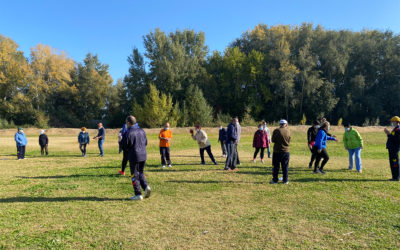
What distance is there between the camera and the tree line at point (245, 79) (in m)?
40.8

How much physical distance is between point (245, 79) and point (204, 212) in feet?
135

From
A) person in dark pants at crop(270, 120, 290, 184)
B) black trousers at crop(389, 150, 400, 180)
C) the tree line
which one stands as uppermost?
the tree line

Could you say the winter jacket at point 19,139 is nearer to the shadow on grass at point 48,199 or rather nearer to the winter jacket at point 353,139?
the shadow on grass at point 48,199

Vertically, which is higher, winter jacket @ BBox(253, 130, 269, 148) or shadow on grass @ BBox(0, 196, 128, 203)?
winter jacket @ BBox(253, 130, 269, 148)

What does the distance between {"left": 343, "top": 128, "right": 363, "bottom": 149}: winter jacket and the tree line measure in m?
29.6

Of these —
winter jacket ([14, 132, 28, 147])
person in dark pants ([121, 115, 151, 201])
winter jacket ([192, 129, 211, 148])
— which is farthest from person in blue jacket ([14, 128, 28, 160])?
person in dark pants ([121, 115, 151, 201])

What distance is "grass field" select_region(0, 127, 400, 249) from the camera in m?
4.01

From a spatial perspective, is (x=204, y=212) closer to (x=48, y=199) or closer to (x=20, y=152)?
(x=48, y=199)

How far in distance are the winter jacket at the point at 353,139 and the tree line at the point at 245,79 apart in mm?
29633

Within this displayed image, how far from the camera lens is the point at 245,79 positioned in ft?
145

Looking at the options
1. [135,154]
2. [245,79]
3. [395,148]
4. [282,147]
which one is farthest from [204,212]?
[245,79]

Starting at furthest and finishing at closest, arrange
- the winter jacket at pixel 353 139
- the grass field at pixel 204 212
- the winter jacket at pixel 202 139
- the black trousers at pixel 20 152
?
the black trousers at pixel 20 152, the winter jacket at pixel 202 139, the winter jacket at pixel 353 139, the grass field at pixel 204 212

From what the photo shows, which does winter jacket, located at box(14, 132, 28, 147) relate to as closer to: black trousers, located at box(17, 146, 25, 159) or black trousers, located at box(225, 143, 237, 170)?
black trousers, located at box(17, 146, 25, 159)

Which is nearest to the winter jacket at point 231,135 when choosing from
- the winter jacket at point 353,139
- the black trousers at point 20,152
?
the winter jacket at point 353,139
